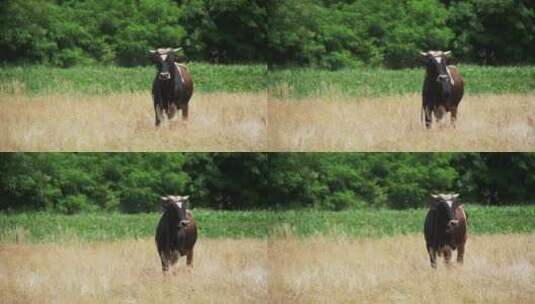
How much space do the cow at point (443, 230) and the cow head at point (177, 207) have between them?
58.0 inches

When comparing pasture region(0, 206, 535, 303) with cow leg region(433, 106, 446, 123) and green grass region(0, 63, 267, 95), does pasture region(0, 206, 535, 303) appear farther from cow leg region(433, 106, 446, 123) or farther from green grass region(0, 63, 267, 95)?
green grass region(0, 63, 267, 95)

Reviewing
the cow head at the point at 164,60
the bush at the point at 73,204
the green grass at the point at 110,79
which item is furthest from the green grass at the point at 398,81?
the bush at the point at 73,204

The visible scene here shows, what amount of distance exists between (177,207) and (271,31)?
46.9 inches

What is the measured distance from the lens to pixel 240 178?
644cm

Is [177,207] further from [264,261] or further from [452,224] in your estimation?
[452,224]

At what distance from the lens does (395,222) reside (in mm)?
6570

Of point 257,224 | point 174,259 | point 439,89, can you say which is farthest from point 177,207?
point 439,89

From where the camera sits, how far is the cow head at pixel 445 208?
21.1 ft

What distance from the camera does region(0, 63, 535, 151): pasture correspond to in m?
6.41

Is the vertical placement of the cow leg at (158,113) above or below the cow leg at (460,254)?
above

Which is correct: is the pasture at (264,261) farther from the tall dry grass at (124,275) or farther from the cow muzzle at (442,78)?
the cow muzzle at (442,78)

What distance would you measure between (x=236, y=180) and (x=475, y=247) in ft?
5.00

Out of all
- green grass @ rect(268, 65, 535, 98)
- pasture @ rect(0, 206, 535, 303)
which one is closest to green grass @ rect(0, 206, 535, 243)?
pasture @ rect(0, 206, 535, 303)

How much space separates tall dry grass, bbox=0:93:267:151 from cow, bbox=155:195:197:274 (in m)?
0.34
